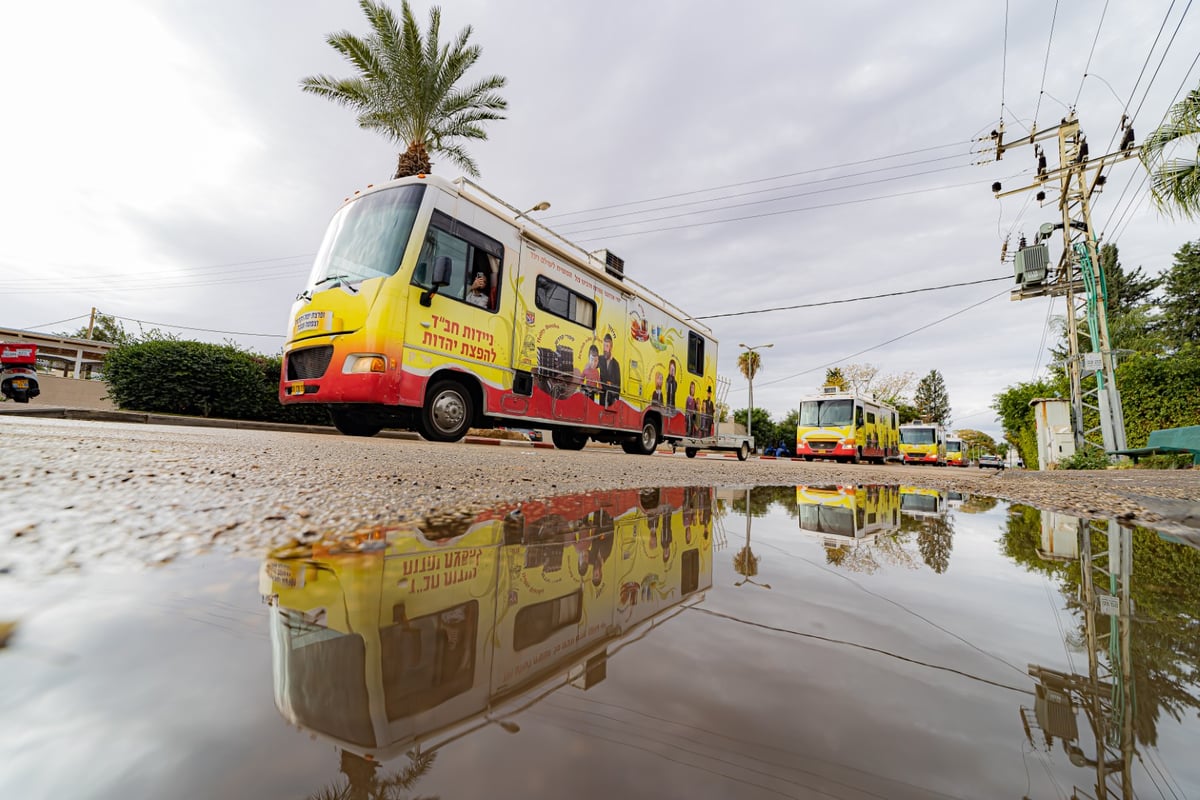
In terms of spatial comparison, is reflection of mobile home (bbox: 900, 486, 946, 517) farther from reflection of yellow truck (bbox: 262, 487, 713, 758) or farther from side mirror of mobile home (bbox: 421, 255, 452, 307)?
side mirror of mobile home (bbox: 421, 255, 452, 307)

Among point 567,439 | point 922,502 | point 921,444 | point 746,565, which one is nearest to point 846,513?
point 922,502

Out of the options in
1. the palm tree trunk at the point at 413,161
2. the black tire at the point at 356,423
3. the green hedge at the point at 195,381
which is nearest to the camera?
the black tire at the point at 356,423

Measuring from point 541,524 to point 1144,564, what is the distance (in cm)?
185

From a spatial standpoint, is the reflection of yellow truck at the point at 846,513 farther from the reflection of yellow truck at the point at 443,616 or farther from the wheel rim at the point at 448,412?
the wheel rim at the point at 448,412

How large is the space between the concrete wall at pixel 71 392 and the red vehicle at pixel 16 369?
5.67 metres

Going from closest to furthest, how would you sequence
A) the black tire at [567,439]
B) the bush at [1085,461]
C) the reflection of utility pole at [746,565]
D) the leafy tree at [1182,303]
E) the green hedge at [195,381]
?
1. the reflection of utility pole at [746,565]
2. the black tire at [567,439]
3. the green hedge at [195,381]
4. the bush at [1085,461]
5. the leafy tree at [1182,303]

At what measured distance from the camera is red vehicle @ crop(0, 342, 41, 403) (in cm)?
1035

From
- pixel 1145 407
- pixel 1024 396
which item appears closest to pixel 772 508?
pixel 1145 407

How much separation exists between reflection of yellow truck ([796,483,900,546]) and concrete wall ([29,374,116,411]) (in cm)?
2099

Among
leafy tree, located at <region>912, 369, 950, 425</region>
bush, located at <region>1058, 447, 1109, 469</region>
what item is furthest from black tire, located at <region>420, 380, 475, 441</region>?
leafy tree, located at <region>912, 369, 950, 425</region>

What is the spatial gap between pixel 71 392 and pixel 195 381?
952 cm

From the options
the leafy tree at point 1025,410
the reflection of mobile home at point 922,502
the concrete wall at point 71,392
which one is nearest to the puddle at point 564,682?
the reflection of mobile home at point 922,502

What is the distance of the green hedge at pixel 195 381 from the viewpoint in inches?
434

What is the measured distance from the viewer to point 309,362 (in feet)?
17.7
